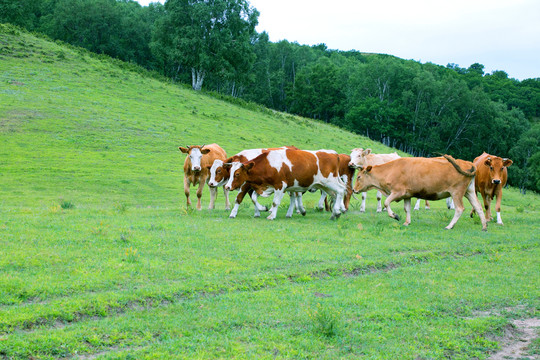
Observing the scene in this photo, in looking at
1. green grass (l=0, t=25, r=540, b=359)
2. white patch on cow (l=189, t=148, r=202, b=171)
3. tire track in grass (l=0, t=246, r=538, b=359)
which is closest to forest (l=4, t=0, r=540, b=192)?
white patch on cow (l=189, t=148, r=202, b=171)

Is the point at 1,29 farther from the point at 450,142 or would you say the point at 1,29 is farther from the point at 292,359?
the point at 450,142

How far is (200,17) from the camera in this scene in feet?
185

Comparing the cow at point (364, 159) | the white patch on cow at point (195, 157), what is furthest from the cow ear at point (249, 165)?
the cow at point (364, 159)

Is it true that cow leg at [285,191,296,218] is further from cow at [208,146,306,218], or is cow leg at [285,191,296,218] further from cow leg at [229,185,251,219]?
cow leg at [229,185,251,219]

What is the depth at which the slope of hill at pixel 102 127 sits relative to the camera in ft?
77.5

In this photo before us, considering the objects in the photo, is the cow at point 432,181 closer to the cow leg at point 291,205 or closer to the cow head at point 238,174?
the cow leg at point 291,205

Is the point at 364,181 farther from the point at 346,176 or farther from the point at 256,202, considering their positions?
the point at 256,202

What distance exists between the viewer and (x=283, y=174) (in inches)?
612

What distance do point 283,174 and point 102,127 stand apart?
69.2 ft

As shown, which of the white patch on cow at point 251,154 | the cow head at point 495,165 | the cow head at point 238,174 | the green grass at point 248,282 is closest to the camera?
the green grass at point 248,282

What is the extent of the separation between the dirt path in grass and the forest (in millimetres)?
51023

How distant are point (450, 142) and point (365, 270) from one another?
3646 inches

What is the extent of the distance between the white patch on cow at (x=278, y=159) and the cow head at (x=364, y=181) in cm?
283

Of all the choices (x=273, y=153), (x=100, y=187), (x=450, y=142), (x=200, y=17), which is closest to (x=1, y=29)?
(x=200, y=17)
